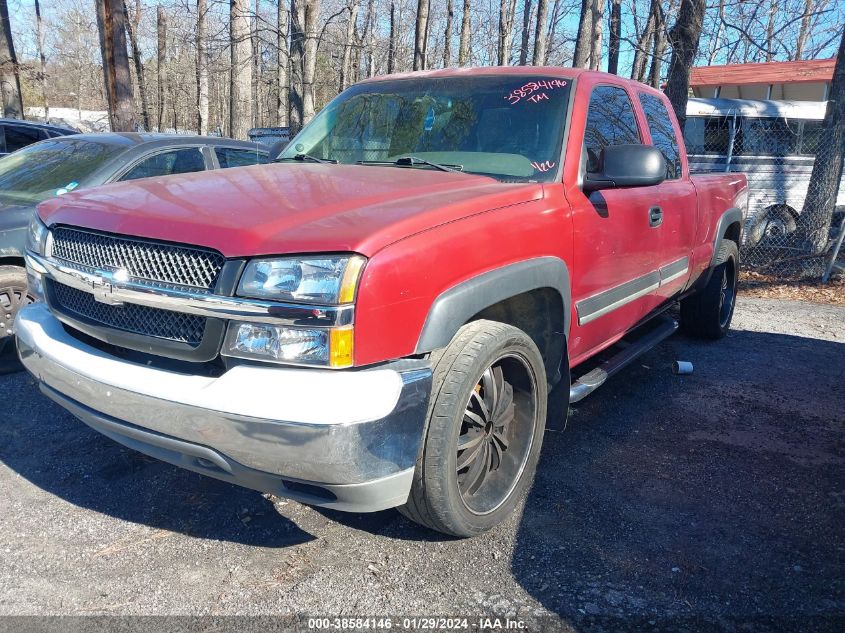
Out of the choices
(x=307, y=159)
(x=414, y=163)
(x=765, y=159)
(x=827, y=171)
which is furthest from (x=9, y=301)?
(x=765, y=159)

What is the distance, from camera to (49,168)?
536 centimetres

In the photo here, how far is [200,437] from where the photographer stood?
Answer: 2209mm

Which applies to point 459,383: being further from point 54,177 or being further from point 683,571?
point 54,177

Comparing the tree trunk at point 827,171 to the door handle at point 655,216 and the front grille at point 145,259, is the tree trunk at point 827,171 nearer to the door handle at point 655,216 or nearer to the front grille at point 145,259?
the door handle at point 655,216

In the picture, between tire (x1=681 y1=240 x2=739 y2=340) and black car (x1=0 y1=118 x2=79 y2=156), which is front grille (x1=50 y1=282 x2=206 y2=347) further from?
black car (x1=0 y1=118 x2=79 y2=156)

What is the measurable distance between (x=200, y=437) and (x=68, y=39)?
1880 inches

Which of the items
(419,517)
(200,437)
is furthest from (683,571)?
(200,437)

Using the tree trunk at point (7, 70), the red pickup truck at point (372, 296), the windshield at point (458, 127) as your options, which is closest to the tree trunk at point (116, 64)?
the tree trunk at point (7, 70)

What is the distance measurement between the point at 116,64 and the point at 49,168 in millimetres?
6191

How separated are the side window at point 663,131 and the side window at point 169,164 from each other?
11.1ft

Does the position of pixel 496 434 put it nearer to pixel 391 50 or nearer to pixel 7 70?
pixel 7 70

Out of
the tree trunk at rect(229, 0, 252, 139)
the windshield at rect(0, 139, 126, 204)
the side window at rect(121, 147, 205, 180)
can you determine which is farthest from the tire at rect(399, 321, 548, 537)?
the tree trunk at rect(229, 0, 252, 139)

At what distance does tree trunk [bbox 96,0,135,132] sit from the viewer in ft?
33.9

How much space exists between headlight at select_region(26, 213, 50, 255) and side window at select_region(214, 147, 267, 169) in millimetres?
2953
